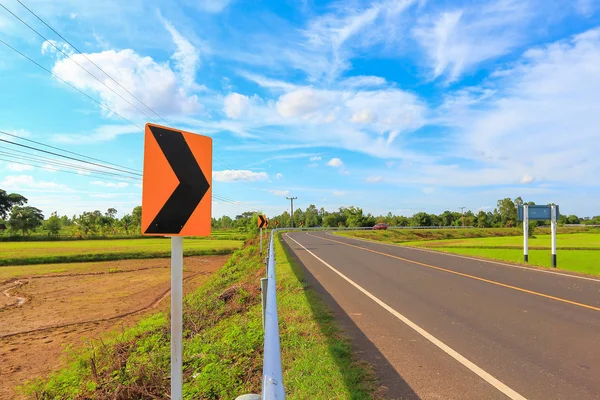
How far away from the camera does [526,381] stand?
3869mm

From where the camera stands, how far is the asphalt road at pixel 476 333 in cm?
380

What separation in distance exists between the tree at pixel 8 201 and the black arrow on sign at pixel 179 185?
138 meters

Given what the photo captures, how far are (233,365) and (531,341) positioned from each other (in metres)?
4.65

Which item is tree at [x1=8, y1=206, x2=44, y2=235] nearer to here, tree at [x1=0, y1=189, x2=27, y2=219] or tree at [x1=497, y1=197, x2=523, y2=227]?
tree at [x1=0, y1=189, x2=27, y2=219]

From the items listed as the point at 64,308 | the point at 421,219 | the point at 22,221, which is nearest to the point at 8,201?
the point at 22,221

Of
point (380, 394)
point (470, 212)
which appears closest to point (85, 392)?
point (380, 394)

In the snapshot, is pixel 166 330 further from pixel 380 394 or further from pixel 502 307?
pixel 502 307

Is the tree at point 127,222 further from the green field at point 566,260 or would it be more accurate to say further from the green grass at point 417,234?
the green field at point 566,260

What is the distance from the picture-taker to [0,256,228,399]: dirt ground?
10.6m

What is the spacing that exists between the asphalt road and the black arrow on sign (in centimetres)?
291

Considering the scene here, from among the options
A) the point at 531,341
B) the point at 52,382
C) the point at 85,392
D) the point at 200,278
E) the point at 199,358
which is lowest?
the point at 200,278

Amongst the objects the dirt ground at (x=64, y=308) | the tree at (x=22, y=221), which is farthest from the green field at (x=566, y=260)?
the tree at (x=22, y=221)

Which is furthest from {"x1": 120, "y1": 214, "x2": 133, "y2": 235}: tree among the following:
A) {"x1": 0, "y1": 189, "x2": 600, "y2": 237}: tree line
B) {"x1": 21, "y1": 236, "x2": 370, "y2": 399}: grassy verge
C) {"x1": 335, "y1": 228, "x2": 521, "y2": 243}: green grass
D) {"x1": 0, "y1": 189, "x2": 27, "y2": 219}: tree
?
{"x1": 21, "y1": 236, "x2": 370, "y2": 399}: grassy verge

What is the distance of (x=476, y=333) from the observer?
5.57m
